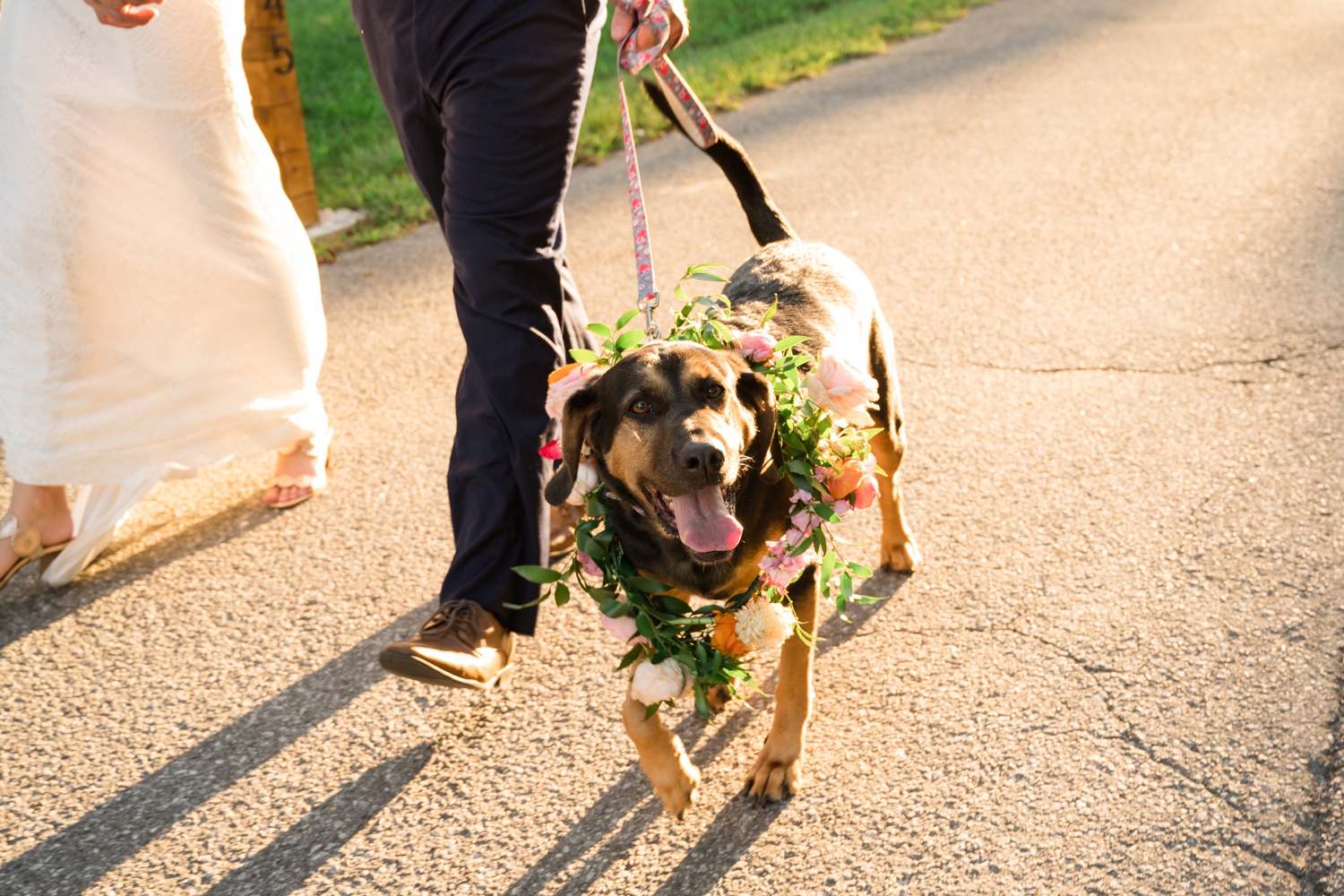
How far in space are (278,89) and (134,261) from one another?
2.96 metres

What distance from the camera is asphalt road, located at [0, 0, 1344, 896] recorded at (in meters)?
2.58

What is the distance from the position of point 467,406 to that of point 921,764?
1.55m

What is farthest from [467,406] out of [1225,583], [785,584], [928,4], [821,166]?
[928,4]

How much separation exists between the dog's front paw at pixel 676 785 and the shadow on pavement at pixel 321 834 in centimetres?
68

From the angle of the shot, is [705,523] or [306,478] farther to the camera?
[306,478]

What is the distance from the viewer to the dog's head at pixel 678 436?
2406mm

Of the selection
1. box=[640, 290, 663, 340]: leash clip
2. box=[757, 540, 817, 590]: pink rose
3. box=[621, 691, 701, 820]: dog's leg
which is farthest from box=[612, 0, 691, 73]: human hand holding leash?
box=[621, 691, 701, 820]: dog's leg

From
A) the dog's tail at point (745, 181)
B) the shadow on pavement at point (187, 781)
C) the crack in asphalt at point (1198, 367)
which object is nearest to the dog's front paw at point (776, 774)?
the shadow on pavement at point (187, 781)

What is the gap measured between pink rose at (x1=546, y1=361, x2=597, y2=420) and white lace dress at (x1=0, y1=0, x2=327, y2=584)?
162cm

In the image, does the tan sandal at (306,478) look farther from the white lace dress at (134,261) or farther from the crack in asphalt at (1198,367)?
the crack in asphalt at (1198,367)

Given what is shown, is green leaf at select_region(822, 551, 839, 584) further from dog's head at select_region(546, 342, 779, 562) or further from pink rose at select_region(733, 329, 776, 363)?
pink rose at select_region(733, 329, 776, 363)

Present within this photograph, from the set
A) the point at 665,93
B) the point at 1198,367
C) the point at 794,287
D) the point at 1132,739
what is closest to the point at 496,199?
the point at 665,93

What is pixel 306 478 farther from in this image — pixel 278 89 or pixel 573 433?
pixel 278 89

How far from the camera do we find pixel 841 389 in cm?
257
